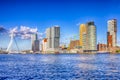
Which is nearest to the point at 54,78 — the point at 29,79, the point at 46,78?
the point at 46,78

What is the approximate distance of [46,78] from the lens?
66.6 meters

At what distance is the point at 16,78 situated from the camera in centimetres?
6625

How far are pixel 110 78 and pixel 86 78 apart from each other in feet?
17.4

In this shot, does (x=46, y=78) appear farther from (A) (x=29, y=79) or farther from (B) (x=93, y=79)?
(B) (x=93, y=79)

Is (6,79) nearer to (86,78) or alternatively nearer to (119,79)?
(86,78)

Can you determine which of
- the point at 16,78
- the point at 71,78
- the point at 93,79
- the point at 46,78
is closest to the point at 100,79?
the point at 93,79

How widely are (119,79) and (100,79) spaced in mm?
3989

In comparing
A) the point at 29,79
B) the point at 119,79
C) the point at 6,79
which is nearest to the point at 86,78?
the point at 119,79

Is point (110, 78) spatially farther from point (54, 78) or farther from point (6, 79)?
point (6, 79)

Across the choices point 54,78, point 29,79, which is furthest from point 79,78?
point 29,79

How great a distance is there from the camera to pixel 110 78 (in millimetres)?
65625

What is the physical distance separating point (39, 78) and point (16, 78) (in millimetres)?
5075

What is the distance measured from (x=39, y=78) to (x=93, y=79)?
469 inches

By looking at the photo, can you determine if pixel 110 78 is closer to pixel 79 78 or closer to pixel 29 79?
pixel 79 78
